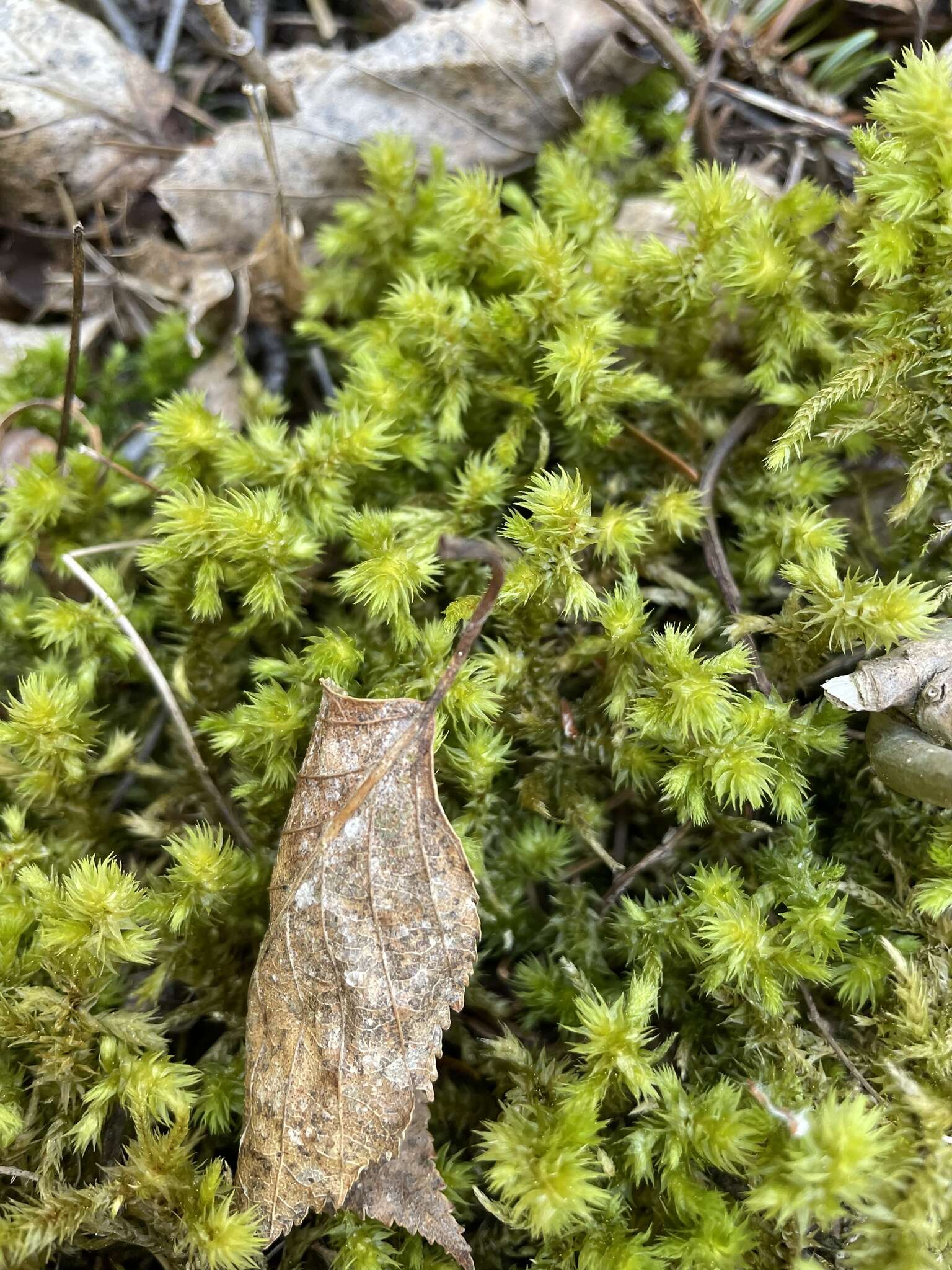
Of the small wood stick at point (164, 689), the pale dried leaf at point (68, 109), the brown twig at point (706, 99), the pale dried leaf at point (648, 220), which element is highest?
the brown twig at point (706, 99)

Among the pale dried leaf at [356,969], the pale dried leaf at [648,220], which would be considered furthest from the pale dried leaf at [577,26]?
the pale dried leaf at [356,969]

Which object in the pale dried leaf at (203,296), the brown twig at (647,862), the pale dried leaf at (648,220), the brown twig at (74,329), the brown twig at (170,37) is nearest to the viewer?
the brown twig at (647,862)

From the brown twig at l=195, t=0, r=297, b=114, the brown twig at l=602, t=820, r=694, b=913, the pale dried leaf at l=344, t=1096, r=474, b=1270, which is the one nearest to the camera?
the pale dried leaf at l=344, t=1096, r=474, b=1270

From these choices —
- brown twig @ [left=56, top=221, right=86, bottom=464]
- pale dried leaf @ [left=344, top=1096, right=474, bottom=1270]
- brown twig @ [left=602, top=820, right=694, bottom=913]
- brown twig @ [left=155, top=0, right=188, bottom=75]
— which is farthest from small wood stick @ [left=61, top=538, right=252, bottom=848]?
brown twig @ [left=155, top=0, right=188, bottom=75]

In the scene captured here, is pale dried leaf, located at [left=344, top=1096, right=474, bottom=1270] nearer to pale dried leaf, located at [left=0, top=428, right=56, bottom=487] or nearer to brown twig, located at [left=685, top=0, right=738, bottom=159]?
pale dried leaf, located at [left=0, top=428, right=56, bottom=487]

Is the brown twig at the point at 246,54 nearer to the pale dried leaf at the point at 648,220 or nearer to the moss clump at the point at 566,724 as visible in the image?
the moss clump at the point at 566,724

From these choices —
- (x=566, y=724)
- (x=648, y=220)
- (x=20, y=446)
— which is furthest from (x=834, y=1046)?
(x=20, y=446)
